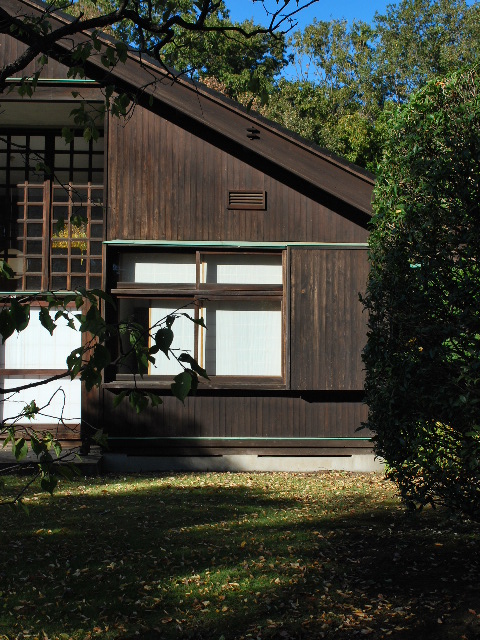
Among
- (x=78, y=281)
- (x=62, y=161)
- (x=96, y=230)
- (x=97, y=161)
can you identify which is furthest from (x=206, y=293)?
(x=62, y=161)

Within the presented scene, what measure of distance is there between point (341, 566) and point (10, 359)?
7521mm

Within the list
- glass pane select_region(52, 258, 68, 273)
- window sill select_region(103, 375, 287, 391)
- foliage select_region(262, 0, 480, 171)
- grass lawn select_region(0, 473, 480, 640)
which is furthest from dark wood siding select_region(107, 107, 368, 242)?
foliage select_region(262, 0, 480, 171)

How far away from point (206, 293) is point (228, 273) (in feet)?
1.62

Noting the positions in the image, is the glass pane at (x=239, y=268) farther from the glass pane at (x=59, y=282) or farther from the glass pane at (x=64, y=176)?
the glass pane at (x=64, y=176)

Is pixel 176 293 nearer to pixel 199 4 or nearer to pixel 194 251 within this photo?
pixel 194 251

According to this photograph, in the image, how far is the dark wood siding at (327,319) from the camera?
11695 millimetres

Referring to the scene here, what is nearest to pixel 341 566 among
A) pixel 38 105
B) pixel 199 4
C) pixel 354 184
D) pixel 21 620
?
pixel 21 620

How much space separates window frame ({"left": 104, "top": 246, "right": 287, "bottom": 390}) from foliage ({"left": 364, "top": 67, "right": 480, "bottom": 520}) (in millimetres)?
5069

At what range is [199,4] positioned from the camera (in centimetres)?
488

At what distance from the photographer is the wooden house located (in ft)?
38.4

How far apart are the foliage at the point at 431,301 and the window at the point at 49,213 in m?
6.90

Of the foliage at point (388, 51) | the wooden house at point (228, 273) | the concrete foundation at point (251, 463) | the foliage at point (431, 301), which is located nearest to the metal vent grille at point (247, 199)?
the wooden house at point (228, 273)

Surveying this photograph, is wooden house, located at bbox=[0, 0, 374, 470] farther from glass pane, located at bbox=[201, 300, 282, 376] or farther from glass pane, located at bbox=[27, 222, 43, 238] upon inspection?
glass pane, located at bbox=[27, 222, 43, 238]

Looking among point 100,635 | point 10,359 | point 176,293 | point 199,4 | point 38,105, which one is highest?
point 38,105
